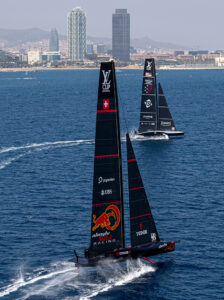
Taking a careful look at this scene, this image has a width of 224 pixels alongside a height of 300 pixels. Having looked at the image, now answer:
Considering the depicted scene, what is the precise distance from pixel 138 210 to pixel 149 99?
191ft

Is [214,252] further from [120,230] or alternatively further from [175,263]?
[120,230]

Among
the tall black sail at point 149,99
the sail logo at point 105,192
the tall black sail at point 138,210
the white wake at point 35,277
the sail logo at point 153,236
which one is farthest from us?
the tall black sail at point 149,99

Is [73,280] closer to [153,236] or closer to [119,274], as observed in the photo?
[119,274]

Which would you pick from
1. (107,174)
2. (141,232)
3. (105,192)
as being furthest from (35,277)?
(107,174)

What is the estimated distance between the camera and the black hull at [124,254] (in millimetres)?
41844

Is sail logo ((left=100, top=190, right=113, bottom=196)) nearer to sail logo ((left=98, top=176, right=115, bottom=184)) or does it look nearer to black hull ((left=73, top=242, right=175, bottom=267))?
sail logo ((left=98, top=176, right=115, bottom=184))

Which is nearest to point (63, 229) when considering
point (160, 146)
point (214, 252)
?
point (214, 252)

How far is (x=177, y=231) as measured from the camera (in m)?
52.7

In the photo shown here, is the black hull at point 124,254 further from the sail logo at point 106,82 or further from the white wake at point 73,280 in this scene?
the sail logo at point 106,82

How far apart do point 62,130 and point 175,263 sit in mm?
75772

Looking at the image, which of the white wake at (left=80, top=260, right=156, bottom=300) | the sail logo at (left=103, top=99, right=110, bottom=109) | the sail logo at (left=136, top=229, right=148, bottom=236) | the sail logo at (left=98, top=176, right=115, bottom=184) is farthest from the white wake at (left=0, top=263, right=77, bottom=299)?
the sail logo at (left=103, top=99, right=110, bottom=109)

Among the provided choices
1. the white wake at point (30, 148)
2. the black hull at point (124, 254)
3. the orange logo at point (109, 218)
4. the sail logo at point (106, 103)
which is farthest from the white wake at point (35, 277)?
the white wake at point (30, 148)

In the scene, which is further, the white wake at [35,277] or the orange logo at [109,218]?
the orange logo at [109,218]

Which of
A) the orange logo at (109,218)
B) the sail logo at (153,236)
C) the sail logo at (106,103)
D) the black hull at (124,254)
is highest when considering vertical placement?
the sail logo at (106,103)
